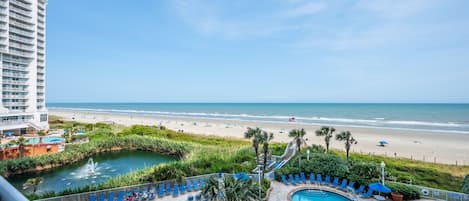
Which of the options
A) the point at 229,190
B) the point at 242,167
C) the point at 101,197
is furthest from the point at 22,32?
the point at 229,190

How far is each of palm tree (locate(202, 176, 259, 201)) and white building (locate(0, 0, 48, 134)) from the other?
38.5 m

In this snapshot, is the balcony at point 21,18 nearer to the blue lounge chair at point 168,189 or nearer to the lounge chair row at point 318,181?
the blue lounge chair at point 168,189

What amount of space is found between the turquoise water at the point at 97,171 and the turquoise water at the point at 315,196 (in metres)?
14.7

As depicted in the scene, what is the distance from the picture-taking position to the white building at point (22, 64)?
3756 cm

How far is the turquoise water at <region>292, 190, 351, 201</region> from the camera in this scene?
15.0m

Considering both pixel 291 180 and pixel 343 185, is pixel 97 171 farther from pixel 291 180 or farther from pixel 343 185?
pixel 343 185

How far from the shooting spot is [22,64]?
41094mm

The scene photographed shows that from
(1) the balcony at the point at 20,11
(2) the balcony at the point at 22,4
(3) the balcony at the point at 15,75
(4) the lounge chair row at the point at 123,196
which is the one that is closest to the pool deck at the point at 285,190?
(4) the lounge chair row at the point at 123,196

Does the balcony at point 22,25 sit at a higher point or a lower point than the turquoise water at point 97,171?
higher

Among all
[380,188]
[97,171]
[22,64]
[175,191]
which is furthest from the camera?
[22,64]

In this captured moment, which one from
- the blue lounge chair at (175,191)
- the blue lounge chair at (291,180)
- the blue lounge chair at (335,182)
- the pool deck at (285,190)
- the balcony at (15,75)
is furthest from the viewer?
the balcony at (15,75)

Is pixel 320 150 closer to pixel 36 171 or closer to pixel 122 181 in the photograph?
pixel 122 181

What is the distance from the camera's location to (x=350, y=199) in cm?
1462

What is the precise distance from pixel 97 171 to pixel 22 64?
106ft
